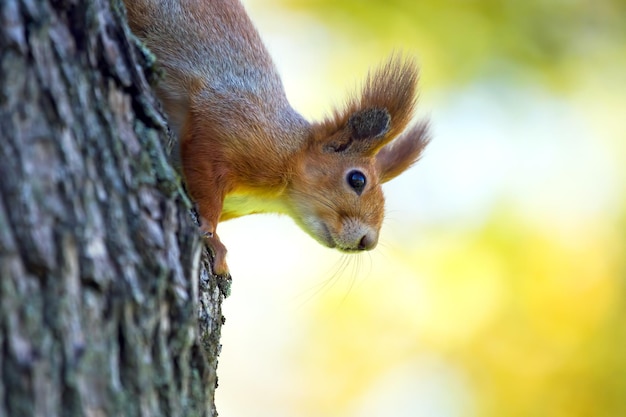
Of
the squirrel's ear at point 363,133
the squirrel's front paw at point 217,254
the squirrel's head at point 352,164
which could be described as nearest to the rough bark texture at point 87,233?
the squirrel's front paw at point 217,254

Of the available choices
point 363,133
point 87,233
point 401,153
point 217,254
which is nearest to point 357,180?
point 363,133

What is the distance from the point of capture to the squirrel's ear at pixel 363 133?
3174mm

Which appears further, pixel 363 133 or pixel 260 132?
pixel 363 133

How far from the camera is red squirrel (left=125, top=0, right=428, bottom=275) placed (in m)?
2.63

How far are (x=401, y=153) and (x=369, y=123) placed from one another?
37 cm

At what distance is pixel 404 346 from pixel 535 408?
101 centimetres

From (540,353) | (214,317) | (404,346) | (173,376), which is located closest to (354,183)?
(214,317)

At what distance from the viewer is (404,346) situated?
5930 mm

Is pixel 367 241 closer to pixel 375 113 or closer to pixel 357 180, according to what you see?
pixel 357 180

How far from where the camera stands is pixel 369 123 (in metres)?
3.19

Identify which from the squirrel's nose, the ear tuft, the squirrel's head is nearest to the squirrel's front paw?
the squirrel's head

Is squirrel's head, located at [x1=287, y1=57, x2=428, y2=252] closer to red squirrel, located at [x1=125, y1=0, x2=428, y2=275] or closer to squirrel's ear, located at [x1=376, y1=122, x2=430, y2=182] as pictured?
red squirrel, located at [x1=125, y1=0, x2=428, y2=275]

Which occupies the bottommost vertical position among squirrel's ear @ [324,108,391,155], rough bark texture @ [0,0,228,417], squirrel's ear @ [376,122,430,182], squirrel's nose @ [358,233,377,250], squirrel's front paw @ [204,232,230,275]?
rough bark texture @ [0,0,228,417]

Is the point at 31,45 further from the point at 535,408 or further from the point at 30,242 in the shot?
the point at 535,408
